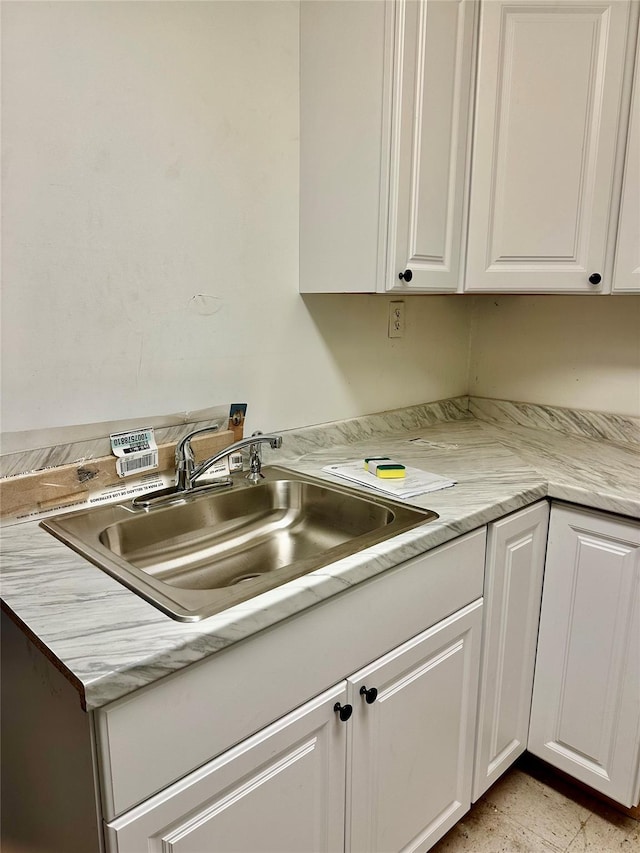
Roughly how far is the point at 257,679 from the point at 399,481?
0.63 metres

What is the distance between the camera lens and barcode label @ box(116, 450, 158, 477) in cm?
123

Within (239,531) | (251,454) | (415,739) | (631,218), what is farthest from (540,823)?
(631,218)

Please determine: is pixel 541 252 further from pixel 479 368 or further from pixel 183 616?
pixel 183 616

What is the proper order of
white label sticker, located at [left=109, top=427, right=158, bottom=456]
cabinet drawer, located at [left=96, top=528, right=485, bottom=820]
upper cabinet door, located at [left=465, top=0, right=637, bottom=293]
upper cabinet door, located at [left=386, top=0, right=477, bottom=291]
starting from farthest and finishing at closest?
upper cabinet door, located at [left=465, top=0, right=637, bottom=293] → upper cabinet door, located at [left=386, top=0, right=477, bottom=291] → white label sticker, located at [left=109, top=427, right=158, bottom=456] → cabinet drawer, located at [left=96, top=528, right=485, bottom=820]

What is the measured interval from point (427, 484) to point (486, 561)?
209 millimetres

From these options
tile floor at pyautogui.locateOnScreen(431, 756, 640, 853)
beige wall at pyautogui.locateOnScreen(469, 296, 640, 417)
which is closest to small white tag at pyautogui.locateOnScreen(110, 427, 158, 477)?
tile floor at pyautogui.locateOnScreen(431, 756, 640, 853)

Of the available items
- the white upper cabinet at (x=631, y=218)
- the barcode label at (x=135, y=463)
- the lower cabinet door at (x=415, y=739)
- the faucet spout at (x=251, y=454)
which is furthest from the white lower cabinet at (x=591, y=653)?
the barcode label at (x=135, y=463)

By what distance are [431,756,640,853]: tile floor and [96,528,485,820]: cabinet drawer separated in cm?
70

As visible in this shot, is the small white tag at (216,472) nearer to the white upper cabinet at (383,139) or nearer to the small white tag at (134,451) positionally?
the small white tag at (134,451)

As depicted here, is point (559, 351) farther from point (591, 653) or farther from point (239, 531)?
point (239, 531)

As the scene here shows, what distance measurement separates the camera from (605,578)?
139 centimetres

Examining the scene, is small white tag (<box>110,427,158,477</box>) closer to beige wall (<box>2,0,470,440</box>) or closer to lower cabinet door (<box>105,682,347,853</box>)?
beige wall (<box>2,0,470,440</box>)

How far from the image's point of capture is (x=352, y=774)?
1057 millimetres

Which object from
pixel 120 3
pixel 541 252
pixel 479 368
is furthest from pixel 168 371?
pixel 479 368
